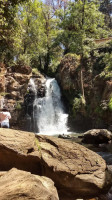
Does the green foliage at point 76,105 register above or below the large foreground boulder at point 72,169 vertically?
below

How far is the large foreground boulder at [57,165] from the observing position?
432 cm

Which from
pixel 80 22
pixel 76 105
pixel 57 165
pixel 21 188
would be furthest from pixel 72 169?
pixel 80 22

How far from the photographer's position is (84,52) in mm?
Answer: 19250

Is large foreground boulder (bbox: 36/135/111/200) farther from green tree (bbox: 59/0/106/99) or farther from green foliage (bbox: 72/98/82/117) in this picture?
green tree (bbox: 59/0/106/99)

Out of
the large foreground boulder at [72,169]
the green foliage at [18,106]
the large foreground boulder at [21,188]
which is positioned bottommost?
the green foliage at [18,106]

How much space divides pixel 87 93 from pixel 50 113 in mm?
4426

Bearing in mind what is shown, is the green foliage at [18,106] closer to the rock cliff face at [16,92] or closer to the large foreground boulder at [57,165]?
the rock cliff face at [16,92]

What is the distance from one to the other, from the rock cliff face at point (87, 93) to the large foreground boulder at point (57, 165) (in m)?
10.1

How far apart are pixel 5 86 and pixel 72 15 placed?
31.5 ft

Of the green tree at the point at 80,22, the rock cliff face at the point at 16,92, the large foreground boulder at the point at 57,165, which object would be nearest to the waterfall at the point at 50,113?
the rock cliff face at the point at 16,92

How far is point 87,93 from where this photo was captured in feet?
63.9

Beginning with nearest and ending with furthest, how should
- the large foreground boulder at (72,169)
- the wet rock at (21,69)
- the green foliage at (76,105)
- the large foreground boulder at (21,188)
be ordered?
the large foreground boulder at (21,188)
the large foreground boulder at (72,169)
the green foliage at (76,105)
the wet rock at (21,69)

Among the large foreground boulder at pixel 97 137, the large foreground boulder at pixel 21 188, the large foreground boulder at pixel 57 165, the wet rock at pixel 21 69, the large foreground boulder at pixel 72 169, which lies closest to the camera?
the large foreground boulder at pixel 21 188

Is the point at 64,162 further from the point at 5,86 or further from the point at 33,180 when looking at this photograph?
the point at 5,86
